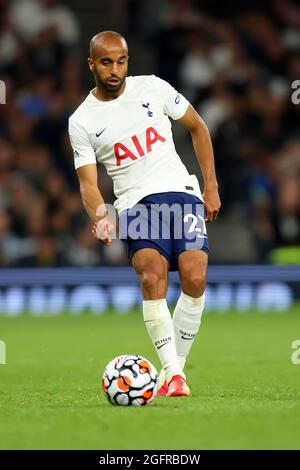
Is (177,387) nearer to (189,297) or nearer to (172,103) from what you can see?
(189,297)

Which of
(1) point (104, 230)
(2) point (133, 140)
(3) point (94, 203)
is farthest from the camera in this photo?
(2) point (133, 140)

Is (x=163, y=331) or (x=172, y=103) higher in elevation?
(x=172, y=103)

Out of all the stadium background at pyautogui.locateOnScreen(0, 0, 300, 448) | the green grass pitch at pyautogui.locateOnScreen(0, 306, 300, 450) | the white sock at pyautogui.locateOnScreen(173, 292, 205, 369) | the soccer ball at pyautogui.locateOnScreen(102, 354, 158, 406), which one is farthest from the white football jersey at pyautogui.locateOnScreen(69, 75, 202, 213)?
the stadium background at pyautogui.locateOnScreen(0, 0, 300, 448)

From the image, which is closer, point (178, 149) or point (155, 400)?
point (155, 400)

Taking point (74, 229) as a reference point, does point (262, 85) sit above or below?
above

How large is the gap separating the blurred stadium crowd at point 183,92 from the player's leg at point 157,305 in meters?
8.05

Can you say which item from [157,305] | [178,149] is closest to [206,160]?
[157,305]

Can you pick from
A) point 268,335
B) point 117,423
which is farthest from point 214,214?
point 268,335

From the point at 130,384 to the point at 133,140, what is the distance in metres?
1.70

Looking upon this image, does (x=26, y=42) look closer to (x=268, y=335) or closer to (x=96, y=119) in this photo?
(x=268, y=335)

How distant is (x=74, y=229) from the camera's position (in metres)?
16.6

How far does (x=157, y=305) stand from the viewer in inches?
306
